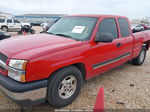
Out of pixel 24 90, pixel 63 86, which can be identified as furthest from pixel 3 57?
pixel 63 86

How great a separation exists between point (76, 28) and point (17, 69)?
170 centimetres

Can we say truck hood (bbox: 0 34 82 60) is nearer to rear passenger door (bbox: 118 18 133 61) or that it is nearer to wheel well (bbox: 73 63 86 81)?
wheel well (bbox: 73 63 86 81)

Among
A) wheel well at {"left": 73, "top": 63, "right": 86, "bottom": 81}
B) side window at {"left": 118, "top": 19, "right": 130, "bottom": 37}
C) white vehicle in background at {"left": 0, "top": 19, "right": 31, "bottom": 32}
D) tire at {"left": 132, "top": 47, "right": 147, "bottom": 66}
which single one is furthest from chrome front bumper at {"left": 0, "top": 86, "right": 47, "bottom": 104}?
white vehicle in background at {"left": 0, "top": 19, "right": 31, "bottom": 32}

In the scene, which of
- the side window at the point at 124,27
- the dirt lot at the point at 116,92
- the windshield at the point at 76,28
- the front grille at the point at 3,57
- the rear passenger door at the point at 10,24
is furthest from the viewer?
the rear passenger door at the point at 10,24

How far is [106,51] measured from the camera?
3398mm

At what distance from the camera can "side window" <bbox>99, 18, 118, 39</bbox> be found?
3446 millimetres

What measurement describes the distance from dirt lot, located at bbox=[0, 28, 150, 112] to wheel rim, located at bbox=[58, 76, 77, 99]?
0.82 feet

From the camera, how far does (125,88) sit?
366 cm

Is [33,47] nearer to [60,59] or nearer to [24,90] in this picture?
[60,59]

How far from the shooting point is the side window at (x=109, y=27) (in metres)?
3.45

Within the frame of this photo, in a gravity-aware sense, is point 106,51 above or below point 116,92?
above

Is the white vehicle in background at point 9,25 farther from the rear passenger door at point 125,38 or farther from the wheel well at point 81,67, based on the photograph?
the wheel well at point 81,67

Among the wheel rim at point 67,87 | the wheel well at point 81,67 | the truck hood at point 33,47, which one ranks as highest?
the truck hood at point 33,47

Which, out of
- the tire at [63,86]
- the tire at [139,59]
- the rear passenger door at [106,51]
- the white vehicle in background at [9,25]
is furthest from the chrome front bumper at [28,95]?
the white vehicle in background at [9,25]
